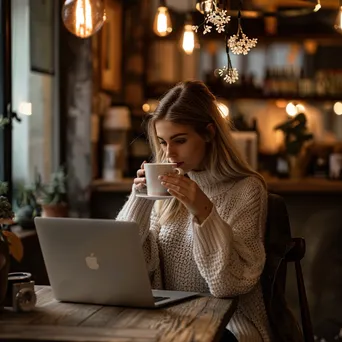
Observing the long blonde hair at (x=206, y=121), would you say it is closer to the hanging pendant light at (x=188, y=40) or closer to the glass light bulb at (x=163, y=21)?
the glass light bulb at (x=163, y=21)

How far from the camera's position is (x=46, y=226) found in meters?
2.33

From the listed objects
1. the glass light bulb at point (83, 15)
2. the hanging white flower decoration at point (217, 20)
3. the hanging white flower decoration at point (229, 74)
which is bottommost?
the hanging white flower decoration at point (229, 74)

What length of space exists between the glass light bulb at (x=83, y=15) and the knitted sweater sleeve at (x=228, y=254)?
1.08 metres

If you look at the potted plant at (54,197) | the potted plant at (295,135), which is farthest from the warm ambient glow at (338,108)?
the potted plant at (54,197)

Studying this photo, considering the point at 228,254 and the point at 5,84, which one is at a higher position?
the point at 5,84

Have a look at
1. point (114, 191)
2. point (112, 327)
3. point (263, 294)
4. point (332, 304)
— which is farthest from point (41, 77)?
point (112, 327)

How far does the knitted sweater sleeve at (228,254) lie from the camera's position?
2.53 m

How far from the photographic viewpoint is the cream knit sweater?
254 centimetres

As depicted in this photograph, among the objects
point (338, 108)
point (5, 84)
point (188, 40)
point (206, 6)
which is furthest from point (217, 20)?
point (338, 108)

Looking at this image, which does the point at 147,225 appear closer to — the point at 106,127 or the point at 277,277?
the point at 277,277

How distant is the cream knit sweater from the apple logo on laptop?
0.37 m

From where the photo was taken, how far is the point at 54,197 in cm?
458

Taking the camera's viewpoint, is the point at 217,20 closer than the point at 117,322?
No

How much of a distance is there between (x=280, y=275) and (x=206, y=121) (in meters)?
0.57
